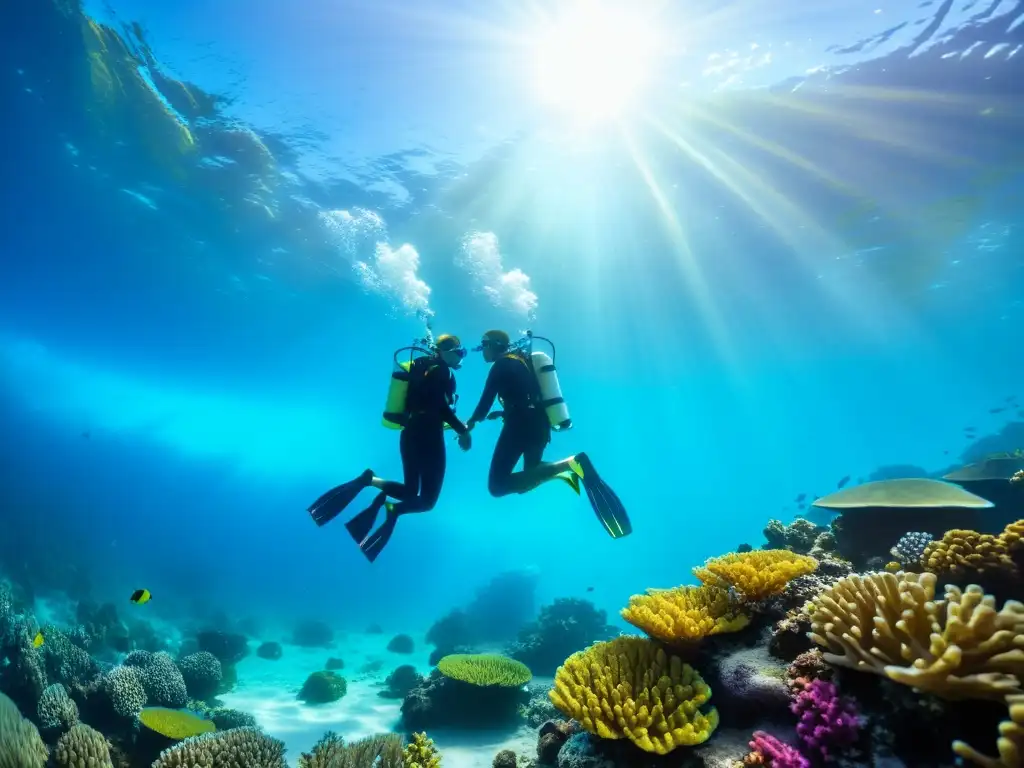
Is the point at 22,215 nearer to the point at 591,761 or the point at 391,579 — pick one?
the point at 591,761

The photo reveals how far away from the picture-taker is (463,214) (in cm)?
2077

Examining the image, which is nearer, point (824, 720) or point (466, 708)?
point (824, 720)

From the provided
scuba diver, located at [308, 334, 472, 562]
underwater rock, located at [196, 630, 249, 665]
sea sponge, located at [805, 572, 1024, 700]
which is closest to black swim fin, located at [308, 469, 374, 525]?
scuba diver, located at [308, 334, 472, 562]

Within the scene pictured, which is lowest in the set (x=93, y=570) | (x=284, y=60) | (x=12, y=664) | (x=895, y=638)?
(x=895, y=638)

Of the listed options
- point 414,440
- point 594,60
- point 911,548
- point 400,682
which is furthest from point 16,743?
point 594,60

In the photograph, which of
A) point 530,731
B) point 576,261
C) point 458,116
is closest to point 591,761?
point 530,731

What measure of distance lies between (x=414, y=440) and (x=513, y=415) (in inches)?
65.1

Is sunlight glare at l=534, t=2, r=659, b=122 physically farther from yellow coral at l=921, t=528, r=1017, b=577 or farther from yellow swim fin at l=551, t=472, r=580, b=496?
yellow coral at l=921, t=528, r=1017, b=577

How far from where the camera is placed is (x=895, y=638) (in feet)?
8.41

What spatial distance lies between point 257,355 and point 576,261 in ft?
78.0

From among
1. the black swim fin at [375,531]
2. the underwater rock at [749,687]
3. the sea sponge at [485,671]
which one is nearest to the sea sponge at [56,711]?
the black swim fin at [375,531]

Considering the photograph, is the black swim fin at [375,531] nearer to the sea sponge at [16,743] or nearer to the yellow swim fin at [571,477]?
the yellow swim fin at [571,477]

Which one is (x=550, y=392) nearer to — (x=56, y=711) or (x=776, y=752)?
(x=776, y=752)

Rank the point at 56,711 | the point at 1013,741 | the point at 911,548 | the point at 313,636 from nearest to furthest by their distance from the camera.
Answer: the point at 1013,741 < the point at 911,548 < the point at 56,711 < the point at 313,636
